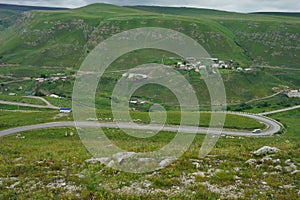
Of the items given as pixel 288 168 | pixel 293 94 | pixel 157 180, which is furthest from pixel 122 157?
pixel 293 94

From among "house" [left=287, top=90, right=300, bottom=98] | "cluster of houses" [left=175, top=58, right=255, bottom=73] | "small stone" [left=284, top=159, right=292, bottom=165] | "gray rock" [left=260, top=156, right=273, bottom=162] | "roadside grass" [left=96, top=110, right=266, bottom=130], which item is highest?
"small stone" [left=284, top=159, right=292, bottom=165]

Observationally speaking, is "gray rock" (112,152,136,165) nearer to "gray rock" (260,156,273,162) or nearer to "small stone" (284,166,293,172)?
"gray rock" (260,156,273,162)

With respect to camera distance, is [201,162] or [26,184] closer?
[26,184]

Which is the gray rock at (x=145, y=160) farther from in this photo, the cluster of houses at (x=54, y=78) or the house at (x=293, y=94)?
the cluster of houses at (x=54, y=78)

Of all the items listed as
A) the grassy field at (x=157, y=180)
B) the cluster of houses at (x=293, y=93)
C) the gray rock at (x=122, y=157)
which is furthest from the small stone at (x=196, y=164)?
the cluster of houses at (x=293, y=93)

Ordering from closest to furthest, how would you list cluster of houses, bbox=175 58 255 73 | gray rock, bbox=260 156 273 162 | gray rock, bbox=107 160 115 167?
→ gray rock, bbox=107 160 115 167
gray rock, bbox=260 156 273 162
cluster of houses, bbox=175 58 255 73

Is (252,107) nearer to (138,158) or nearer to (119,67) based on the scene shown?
(119,67)

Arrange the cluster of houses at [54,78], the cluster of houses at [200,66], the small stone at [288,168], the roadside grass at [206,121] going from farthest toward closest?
the cluster of houses at [54,78], the cluster of houses at [200,66], the roadside grass at [206,121], the small stone at [288,168]

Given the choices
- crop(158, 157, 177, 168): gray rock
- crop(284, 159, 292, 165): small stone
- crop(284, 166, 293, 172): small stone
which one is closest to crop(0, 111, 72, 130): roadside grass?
crop(158, 157, 177, 168): gray rock

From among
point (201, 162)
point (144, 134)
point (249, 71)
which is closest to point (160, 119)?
point (144, 134)

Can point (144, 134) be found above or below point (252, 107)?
above

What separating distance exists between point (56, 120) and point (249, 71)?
135514 mm

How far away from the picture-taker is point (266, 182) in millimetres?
14711

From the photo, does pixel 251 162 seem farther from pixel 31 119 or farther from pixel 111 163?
pixel 31 119
